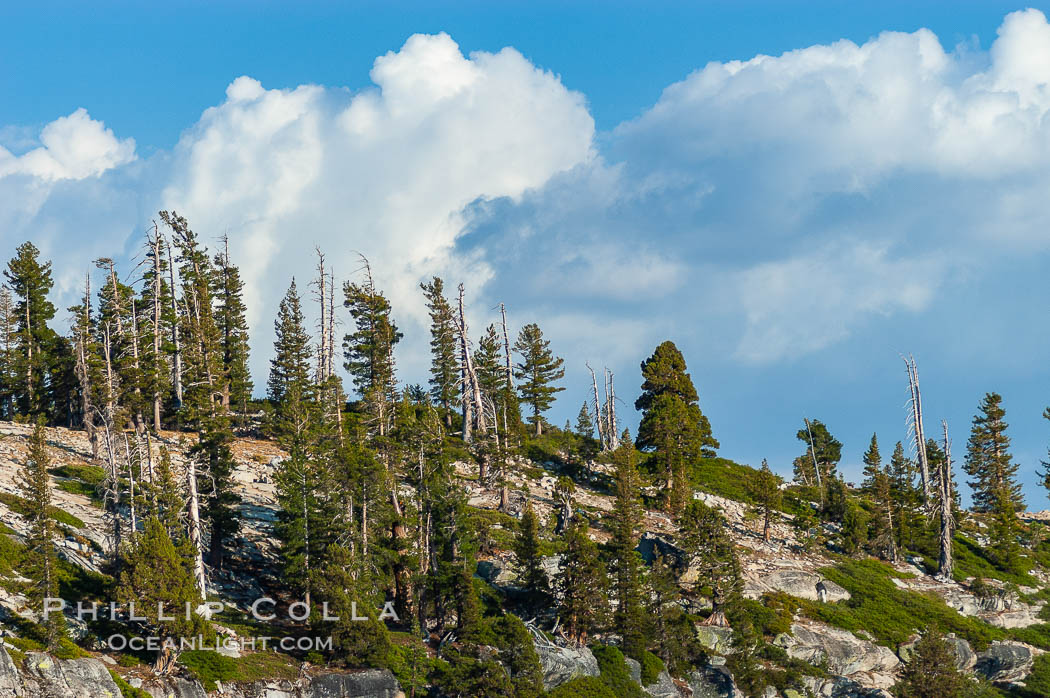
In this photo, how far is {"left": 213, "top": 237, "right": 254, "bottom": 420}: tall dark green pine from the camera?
277 ft

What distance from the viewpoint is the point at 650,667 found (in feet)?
170

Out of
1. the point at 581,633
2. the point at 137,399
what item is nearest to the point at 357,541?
the point at 581,633

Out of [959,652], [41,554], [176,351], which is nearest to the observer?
[41,554]

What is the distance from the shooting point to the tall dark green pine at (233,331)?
84.5 m

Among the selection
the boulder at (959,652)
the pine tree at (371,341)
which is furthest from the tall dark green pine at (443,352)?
the boulder at (959,652)

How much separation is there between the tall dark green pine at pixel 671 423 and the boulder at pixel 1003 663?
22.5 metres

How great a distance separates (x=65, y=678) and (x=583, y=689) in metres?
24.2

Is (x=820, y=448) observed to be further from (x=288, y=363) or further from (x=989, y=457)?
(x=288, y=363)

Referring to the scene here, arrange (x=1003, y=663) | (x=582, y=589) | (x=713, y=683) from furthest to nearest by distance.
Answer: (x=1003, y=663) < (x=713, y=683) < (x=582, y=589)

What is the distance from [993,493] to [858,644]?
1888 inches

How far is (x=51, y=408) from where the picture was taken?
8081cm

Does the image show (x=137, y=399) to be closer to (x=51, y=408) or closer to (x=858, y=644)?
(x=51, y=408)

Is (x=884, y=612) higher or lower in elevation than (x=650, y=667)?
higher

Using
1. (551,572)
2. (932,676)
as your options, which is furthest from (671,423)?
(932,676)
